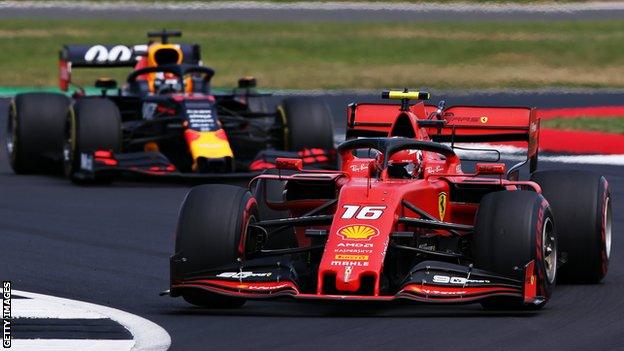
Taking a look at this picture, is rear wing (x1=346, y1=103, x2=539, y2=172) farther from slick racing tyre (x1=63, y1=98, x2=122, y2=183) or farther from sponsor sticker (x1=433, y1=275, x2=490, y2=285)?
slick racing tyre (x1=63, y1=98, x2=122, y2=183)

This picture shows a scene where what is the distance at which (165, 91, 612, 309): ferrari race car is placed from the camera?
9828mm

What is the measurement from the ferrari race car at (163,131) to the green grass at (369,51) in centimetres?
1531

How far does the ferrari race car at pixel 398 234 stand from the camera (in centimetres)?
983

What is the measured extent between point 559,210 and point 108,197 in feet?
23.6

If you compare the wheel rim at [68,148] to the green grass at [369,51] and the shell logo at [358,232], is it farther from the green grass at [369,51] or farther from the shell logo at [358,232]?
the green grass at [369,51]

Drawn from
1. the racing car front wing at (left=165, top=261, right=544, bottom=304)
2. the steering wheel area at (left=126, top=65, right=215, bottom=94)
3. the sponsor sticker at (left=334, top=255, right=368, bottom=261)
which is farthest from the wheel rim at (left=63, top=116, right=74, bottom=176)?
the sponsor sticker at (left=334, top=255, right=368, bottom=261)

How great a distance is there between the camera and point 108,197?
1752 centimetres

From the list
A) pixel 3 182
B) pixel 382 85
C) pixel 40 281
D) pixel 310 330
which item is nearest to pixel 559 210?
pixel 310 330

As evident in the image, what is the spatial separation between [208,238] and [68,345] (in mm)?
1467

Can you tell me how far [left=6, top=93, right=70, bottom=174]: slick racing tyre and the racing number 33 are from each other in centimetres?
1024

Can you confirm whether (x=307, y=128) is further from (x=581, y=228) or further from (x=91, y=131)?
(x=581, y=228)

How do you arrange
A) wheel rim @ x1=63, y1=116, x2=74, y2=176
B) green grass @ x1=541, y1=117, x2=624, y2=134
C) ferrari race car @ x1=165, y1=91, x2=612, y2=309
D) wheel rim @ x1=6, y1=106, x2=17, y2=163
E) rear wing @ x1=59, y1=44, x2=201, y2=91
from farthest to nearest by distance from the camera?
green grass @ x1=541, y1=117, x2=624, y2=134
rear wing @ x1=59, y1=44, x2=201, y2=91
wheel rim @ x1=6, y1=106, x2=17, y2=163
wheel rim @ x1=63, y1=116, x2=74, y2=176
ferrari race car @ x1=165, y1=91, x2=612, y2=309

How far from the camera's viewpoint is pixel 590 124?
25.9 meters

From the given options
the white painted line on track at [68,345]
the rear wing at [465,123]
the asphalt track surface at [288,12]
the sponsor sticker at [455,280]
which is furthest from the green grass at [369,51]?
the white painted line on track at [68,345]
